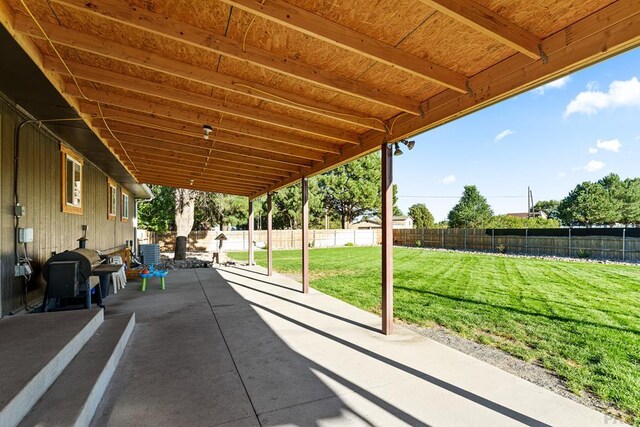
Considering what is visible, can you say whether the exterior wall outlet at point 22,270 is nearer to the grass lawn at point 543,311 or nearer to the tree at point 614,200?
the grass lawn at point 543,311

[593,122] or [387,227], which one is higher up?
[593,122]

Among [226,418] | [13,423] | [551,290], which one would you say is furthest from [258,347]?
[551,290]

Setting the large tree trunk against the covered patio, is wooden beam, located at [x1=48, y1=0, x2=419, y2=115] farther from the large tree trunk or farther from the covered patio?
the large tree trunk

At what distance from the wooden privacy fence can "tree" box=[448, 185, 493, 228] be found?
17.3 metres

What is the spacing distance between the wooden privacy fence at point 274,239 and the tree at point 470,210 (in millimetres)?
17298

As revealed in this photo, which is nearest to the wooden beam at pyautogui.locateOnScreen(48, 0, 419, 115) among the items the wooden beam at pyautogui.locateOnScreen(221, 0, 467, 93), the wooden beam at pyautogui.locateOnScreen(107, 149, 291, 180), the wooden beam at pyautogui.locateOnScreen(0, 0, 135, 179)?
the wooden beam at pyautogui.locateOnScreen(0, 0, 135, 179)

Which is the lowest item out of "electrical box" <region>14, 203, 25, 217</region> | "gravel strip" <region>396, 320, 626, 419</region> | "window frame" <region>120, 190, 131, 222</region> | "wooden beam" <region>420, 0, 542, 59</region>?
"gravel strip" <region>396, 320, 626, 419</region>

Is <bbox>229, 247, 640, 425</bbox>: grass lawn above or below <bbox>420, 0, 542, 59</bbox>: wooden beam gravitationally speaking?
below

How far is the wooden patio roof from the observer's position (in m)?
2.11

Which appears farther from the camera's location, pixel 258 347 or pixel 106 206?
pixel 106 206

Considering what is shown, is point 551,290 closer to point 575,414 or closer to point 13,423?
point 575,414

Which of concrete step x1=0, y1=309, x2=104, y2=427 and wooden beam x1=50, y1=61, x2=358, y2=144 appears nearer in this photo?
concrete step x1=0, y1=309, x2=104, y2=427

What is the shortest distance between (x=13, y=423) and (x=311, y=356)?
2346mm

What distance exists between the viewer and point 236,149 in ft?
19.0
